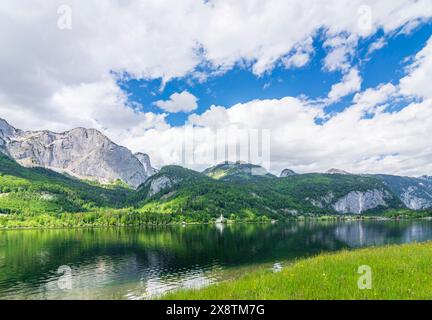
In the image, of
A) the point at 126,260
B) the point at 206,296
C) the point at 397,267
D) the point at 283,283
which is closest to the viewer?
the point at 206,296

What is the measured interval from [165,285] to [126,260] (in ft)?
117

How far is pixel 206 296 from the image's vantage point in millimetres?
23828

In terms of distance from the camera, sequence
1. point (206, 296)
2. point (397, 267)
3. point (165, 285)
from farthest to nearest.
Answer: point (165, 285) → point (397, 267) → point (206, 296)

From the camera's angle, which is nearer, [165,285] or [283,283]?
[283,283]
